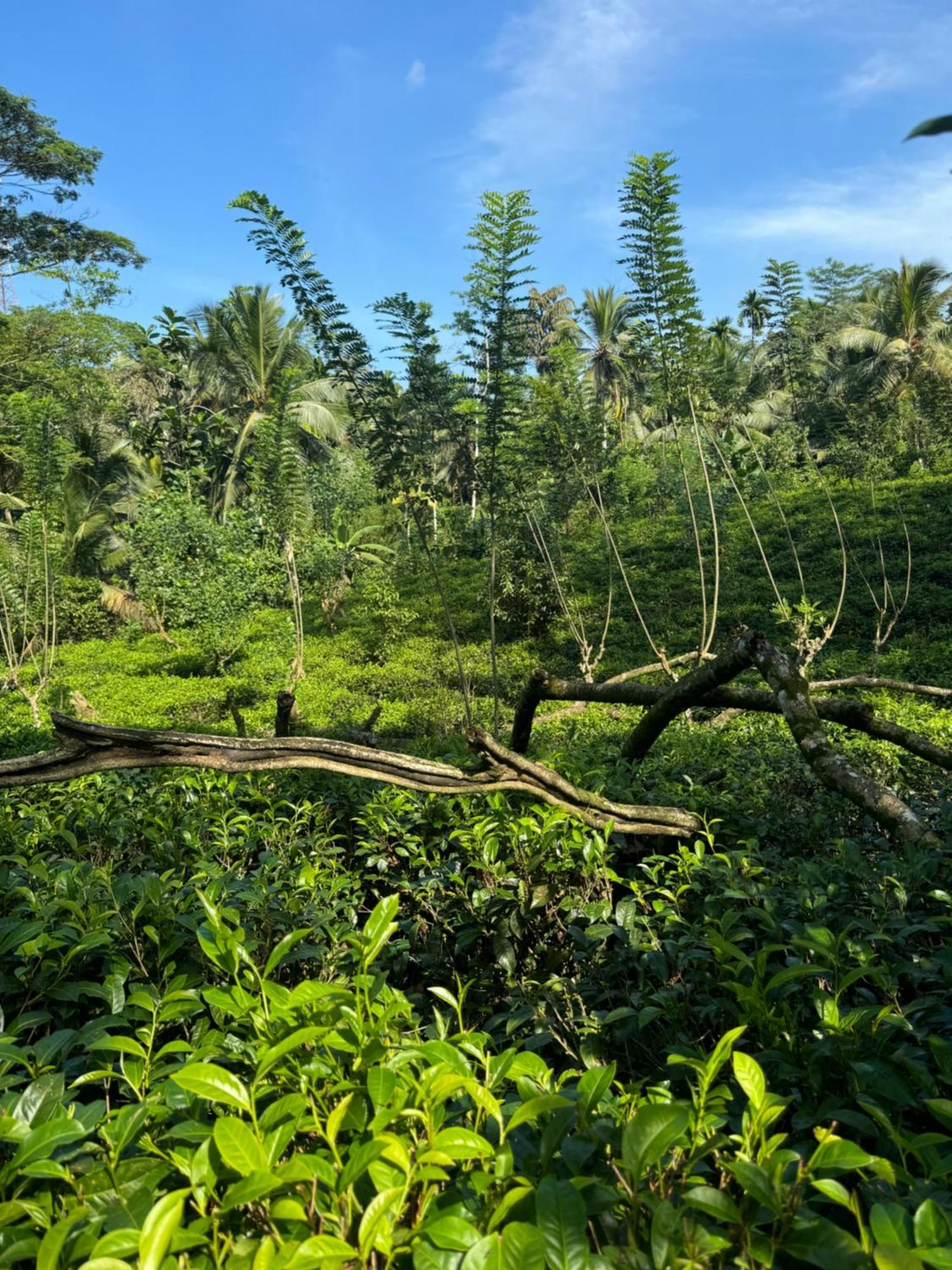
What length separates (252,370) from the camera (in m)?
23.1

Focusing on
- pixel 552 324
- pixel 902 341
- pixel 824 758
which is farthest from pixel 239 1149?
pixel 552 324

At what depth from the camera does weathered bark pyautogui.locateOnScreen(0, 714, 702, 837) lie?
2.23 metres

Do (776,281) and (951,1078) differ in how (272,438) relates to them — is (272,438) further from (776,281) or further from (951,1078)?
(776,281)

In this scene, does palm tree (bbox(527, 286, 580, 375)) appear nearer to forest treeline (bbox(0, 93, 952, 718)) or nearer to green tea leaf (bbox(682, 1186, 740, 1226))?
forest treeline (bbox(0, 93, 952, 718))

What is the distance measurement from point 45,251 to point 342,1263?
2338 centimetres

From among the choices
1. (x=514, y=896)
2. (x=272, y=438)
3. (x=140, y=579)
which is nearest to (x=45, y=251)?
(x=140, y=579)

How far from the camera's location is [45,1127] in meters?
0.84

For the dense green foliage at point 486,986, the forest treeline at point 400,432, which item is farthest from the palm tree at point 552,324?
the dense green foliage at point 486,986

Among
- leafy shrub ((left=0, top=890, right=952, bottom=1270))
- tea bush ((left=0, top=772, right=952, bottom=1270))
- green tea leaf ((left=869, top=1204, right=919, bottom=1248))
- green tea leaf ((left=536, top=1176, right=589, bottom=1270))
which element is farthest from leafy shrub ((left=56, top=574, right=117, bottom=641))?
green tea leaf ((left=869, top=1204, right=919, bottom=1248))

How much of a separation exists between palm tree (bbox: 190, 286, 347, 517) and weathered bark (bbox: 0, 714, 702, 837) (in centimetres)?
2003

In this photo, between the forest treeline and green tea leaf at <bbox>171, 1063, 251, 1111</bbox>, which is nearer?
green tea leaf at <bbox>171, 1063, 251, 1111</bbox>

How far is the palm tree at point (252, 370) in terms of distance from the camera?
22.2 meters

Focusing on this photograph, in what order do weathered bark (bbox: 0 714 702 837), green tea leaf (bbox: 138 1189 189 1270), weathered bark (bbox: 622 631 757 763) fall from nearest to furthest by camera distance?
green tea leaf (bbox: 138 1189 189 1270), weathered bark (bbox: 0 714 702 837), weathered bark (bbox: 622 631 757 763)

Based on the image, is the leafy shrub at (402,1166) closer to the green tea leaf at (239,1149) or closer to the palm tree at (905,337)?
the green tea leaf at (239,1149)
